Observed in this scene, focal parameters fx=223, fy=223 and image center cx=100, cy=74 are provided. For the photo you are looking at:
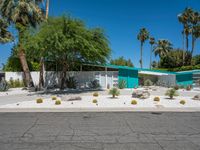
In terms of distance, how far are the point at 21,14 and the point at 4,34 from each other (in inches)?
120

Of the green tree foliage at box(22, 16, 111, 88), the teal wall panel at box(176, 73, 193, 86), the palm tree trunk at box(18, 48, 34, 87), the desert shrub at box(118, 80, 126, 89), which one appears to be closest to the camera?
the green tree foliage at box(22, 16, 111, 88)

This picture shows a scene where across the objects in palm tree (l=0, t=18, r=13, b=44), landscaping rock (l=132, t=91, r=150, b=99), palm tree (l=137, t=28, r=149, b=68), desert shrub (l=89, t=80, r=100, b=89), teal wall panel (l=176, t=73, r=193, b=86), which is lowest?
landscaping rock (l=132, t=91, r=150, b=99)

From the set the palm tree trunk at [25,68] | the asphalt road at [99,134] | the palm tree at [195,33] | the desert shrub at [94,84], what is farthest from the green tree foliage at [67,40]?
the palm tree at [195,33]

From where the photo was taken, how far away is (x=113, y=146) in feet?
18.2

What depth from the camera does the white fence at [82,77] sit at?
27.7 meters

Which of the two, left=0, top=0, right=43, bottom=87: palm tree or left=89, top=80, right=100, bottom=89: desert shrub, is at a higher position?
left=0, top=0, right=43, bottom=87: palm tree

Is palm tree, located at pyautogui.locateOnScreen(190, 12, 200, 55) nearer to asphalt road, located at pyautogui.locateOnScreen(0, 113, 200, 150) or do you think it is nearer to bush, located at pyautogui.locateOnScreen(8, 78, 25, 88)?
bush, located at pyautogui.locateOnScreen(8, 78, 25, 88)

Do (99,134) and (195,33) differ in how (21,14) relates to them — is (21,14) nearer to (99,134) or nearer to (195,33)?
(99,134)

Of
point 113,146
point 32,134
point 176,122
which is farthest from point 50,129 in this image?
point 176,122

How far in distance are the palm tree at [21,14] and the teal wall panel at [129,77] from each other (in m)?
11.3

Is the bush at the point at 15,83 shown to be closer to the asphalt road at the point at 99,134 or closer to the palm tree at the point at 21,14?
the palm tree at the point at 21,14

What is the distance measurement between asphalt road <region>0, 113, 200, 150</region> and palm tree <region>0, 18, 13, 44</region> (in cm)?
1824

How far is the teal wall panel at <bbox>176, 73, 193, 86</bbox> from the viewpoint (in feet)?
104

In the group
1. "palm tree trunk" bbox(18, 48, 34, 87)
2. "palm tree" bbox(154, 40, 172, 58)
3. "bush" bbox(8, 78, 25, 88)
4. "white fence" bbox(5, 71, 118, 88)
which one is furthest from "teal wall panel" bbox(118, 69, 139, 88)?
"palm tree" bbox(154, 40, 172, 58)
